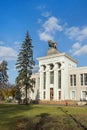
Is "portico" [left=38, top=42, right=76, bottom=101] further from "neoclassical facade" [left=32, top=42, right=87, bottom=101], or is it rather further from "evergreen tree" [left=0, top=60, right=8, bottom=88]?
"evergreen tree" [left=0, top=60, right=8, bottom=88]

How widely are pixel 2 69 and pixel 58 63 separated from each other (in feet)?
63.2

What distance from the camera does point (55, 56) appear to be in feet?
198

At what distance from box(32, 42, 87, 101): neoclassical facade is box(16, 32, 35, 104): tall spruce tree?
14681 mm

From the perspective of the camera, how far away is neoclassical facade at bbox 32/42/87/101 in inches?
2183

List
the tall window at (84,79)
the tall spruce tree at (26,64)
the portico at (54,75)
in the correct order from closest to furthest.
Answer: the tall spruce tree at (26,64), the tall window at (84,79), the portico at (54,75)

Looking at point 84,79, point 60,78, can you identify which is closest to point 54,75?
point 60,78

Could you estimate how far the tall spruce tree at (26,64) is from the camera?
141 feet

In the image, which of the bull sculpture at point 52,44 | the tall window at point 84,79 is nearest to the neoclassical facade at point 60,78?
the tall window at point 84,79

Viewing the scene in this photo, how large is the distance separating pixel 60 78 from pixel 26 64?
16798 millimetres

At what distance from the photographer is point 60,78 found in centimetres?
5850

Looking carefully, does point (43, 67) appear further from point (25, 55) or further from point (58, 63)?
point (25, 55)

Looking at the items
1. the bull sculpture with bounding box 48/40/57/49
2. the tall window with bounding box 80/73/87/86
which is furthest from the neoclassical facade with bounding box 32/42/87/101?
the bull sculpture with bounding box 48/40/57/49

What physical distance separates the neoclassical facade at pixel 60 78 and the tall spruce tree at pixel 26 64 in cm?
1468

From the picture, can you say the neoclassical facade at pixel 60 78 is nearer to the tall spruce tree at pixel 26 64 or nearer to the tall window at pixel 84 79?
the tall window at pixel 84 79
